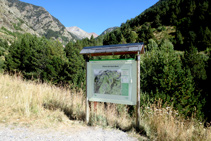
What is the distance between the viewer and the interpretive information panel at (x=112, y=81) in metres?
3.60

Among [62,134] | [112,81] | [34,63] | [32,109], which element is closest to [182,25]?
[34,63]

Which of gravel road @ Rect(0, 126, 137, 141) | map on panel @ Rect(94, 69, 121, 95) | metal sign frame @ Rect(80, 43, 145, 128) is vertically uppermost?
metal sign frame @ Rect(80, 43, 145, 128)

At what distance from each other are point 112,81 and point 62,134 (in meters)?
1.67

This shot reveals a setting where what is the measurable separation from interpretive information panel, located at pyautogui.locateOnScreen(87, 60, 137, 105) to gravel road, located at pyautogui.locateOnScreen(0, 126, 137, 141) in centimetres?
74

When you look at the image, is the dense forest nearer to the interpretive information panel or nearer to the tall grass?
the tall grass

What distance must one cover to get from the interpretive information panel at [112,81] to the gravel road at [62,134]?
745 millimetres

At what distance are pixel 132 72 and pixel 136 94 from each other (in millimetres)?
525

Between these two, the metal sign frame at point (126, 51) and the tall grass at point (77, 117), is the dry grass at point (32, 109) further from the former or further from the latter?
the metal sign frame at point (126, 51)

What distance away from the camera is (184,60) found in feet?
75.2

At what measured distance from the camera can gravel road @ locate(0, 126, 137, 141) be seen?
3.13 m

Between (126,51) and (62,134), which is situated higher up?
(126,51)

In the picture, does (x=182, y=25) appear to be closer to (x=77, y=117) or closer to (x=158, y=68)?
(x=158, y=68)

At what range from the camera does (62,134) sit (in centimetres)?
337

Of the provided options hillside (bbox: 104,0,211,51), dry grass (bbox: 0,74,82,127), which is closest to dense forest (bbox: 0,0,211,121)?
hillside (bbox: 104,0,211,51)
